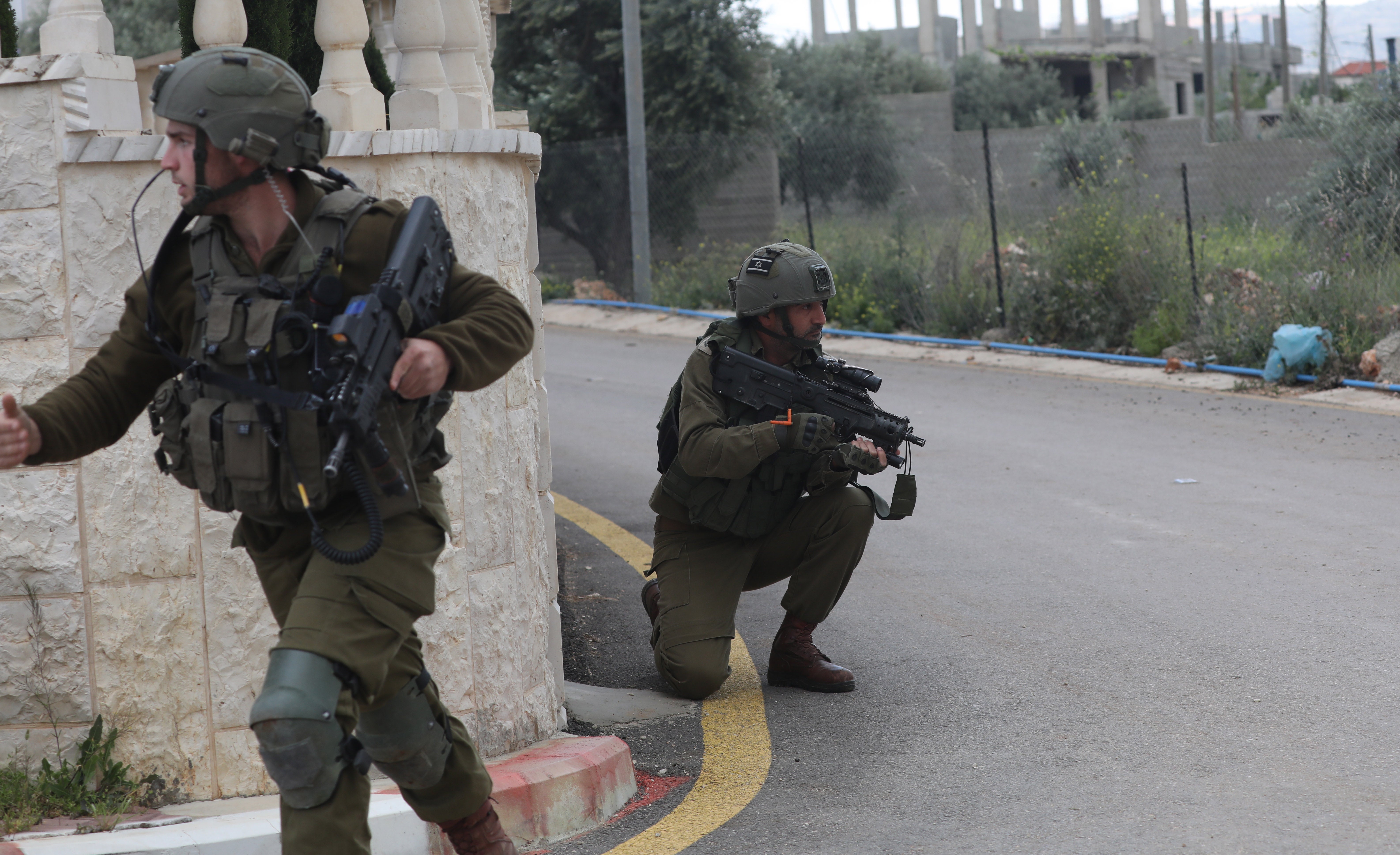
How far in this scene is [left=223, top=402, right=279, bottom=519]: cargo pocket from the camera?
103 inches

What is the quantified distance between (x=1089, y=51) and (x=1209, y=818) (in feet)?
180

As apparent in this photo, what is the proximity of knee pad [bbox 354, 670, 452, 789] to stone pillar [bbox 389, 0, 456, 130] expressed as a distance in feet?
5.48

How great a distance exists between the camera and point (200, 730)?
141 inches

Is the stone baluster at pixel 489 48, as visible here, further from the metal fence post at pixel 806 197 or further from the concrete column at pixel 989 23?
the concrete column at pixel 989 23

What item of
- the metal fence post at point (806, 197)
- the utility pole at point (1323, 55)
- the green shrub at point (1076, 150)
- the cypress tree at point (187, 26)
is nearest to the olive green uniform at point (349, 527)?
the cypress tree at point (187, 26)

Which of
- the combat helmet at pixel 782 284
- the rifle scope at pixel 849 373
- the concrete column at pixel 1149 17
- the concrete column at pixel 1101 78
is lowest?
the rifle scope at pixel 849 373

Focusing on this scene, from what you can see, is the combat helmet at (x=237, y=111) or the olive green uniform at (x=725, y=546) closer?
the combat helmet at (x=237, y=111)

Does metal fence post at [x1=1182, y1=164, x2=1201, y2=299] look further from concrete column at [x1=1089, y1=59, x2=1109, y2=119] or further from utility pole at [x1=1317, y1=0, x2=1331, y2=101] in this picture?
concrete column at [x1=1089, y1=59, x2=1109, y2=119]

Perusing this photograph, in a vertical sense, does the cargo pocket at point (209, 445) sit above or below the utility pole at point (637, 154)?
below

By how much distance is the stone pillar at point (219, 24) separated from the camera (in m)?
3.78

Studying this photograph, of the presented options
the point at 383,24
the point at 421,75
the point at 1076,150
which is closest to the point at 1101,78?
the point at 1076,150

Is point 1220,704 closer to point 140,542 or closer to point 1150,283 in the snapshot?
point 140,542

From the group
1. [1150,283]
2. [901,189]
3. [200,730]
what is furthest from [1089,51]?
[200,730]

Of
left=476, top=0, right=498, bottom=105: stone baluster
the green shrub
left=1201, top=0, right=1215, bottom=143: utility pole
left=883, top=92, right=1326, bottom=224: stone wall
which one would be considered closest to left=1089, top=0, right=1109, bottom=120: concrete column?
left=1201, top=0, right=1215, bottom=143: utility pole
